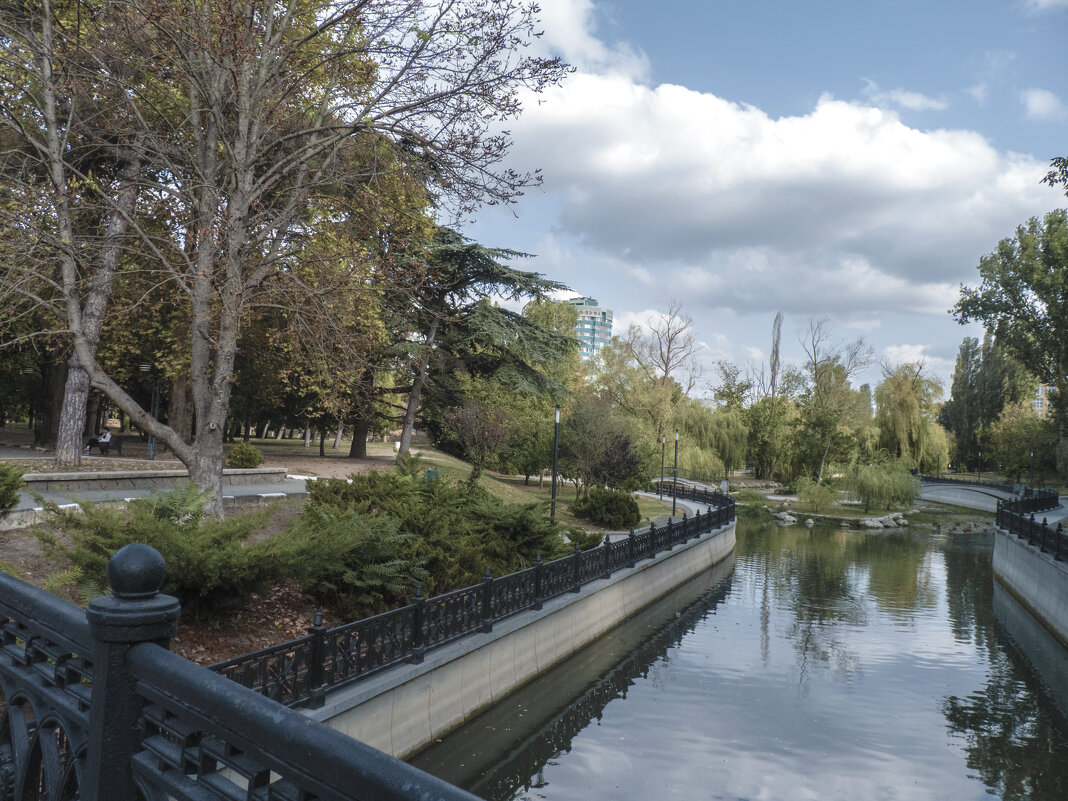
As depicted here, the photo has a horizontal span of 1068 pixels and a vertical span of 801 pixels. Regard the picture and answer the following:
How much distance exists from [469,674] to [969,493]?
2315 inches

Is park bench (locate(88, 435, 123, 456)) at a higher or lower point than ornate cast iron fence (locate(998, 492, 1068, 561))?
higher

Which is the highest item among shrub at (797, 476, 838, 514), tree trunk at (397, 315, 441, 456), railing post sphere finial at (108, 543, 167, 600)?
tree trunk at (397, 315, 441, 456)

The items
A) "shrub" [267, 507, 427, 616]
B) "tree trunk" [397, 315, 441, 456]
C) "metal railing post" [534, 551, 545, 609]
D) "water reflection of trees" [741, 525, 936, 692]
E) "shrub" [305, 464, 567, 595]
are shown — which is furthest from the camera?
"tree trunk" [397, 315, 441, 456]

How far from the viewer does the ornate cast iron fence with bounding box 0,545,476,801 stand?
1.67 meters

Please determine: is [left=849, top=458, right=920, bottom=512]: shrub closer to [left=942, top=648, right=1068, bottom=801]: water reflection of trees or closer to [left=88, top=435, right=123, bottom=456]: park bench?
[left=942, top=648, right=1068, bottom=801]: water reflection of trees

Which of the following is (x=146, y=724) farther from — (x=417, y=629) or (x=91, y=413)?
(x=91, y=413)

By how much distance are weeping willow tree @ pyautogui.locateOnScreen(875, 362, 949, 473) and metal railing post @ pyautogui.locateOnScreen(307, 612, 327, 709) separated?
5621 centimetres

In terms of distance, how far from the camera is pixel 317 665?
7434mm

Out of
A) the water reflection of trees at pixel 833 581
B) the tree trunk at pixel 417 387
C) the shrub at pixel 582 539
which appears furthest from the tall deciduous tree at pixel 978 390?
the shrub at pixel 582 539

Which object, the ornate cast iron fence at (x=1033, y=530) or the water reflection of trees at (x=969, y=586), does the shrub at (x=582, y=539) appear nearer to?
the water reflection of trees at (x=969, y=586)

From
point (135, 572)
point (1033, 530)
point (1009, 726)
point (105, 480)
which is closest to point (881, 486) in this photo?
point (1033, 530)

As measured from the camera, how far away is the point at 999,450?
219 ft

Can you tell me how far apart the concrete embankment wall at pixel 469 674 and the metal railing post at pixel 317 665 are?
12 centimetres

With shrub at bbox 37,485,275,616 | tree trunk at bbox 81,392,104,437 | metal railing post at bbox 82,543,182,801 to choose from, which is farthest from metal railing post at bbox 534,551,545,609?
tree trunk at bbox 81,392,104,437
